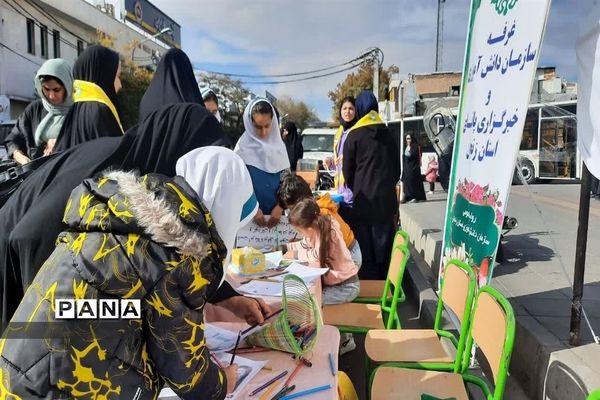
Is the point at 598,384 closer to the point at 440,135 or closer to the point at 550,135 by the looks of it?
the point at 440,135

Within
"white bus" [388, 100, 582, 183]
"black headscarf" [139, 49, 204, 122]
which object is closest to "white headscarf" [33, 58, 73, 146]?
"black headscarf" [139, 49, 204, 122]

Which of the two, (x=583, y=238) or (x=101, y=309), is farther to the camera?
(x=583, y=238)

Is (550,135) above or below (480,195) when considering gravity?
above

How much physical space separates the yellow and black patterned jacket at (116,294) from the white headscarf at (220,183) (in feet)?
0.16

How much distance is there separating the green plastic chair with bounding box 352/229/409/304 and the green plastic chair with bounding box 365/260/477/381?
44 cm

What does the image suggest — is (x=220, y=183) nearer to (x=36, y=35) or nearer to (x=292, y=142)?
(x=292, y=142)

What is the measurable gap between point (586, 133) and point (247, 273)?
1754 mm

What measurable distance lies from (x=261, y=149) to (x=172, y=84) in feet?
4.67

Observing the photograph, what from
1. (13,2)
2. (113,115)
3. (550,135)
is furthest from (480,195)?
(13,2)

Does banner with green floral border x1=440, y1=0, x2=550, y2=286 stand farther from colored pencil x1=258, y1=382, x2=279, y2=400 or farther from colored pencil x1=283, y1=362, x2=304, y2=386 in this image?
colored pencil x1=258, y1=382, x2=279, y2=400

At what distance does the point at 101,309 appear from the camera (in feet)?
3.18

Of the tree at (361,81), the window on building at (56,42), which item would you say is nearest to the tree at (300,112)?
the tree at (361,81)

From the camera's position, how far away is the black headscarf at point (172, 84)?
6.96 ft

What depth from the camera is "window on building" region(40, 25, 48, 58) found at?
18516mm
